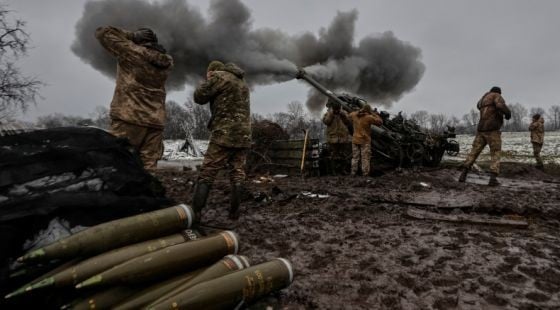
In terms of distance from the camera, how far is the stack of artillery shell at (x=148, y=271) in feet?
5.29

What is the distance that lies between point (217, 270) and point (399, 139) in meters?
8.45

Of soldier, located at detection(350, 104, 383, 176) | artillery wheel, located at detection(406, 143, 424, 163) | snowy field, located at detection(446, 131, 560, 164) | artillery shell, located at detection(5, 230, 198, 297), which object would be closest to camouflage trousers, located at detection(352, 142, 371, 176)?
soldier, located at detection(350, 104, 383, 176)

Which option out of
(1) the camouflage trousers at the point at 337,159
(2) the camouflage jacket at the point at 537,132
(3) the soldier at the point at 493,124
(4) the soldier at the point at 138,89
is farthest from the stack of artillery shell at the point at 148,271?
(2) the camouflage jacket at the point at 537,132

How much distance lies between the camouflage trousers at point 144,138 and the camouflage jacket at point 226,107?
23.0 inches

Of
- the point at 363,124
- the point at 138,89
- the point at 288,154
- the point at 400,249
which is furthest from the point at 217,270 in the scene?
the point at 288,154

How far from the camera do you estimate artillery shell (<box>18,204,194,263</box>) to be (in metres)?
1.74

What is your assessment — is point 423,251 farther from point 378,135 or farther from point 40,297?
point 378,135

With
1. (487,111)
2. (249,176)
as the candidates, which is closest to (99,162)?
(249,176)

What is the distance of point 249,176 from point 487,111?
5.41 m

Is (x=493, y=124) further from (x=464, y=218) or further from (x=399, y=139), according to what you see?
(x=464, y=218)

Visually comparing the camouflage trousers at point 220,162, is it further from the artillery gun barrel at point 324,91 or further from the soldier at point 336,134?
the artillery gun barrel at point 324,91

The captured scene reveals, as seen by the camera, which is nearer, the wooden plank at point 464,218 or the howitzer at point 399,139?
the wooden plank at point 464,218

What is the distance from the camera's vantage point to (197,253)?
196 cm

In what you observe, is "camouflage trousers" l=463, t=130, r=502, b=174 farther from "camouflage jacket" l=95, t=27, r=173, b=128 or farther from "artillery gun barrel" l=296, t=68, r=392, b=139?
"camouflage jacket" l=95, t=27, r=173, b=128
